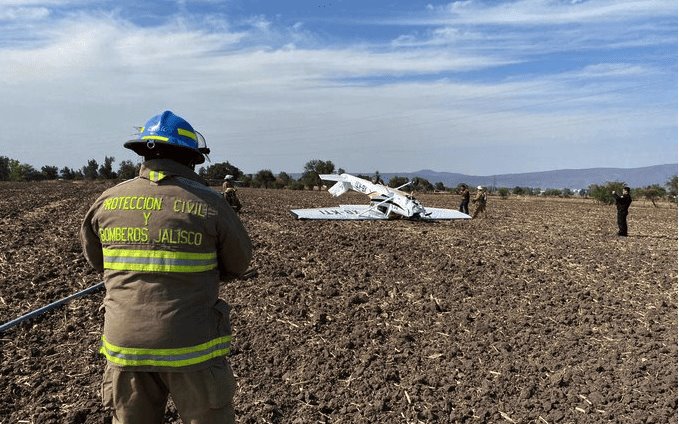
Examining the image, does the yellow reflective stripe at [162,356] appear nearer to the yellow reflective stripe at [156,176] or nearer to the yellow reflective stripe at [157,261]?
the yellow reflective stripe at [157,261]

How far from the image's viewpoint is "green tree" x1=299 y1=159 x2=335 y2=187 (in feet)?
215

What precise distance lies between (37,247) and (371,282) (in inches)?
292

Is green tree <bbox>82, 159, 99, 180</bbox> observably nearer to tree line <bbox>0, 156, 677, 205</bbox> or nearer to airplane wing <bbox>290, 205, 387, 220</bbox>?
tree line <bbox>0, 156, 677, 205</bbox>

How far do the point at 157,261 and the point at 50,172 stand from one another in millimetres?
83795

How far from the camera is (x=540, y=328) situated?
6.79 m

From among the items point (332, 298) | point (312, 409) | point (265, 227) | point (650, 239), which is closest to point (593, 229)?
point (650, 239)

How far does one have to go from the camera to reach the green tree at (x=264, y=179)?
6762 cm

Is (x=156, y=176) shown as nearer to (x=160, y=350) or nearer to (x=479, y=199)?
(x=160, y=350)

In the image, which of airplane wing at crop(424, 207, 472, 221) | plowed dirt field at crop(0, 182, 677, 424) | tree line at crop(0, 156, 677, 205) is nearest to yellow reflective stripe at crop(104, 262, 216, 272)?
plowed dirt field at crop(0, 182, 677, 424)

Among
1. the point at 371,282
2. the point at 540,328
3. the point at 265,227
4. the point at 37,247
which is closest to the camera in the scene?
the point at 540,328

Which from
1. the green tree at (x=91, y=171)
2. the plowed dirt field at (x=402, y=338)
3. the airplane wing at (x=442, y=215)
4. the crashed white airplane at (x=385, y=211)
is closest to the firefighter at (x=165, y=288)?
the plowed dirt field at (x=402, y=338)

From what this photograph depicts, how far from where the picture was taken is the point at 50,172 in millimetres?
74000

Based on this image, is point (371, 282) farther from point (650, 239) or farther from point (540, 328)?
point (650, 239)

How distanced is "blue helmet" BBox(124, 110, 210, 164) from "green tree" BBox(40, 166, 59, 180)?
82.7m
